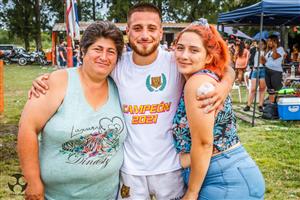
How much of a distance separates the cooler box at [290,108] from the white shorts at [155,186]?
22.9 ft

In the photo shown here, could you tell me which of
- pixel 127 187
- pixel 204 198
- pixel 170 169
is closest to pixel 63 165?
pixel 127 187

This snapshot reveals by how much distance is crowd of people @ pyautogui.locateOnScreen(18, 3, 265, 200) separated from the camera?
7.15 feet

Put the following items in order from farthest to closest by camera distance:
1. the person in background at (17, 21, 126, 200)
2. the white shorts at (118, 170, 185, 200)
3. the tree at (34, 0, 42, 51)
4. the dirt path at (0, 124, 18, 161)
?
1. the tree at (34, 0, 42, 51)
2. the dirt path at (0, 124, 18, 161)
3. the white shorts at (118, 170, 185, 200)
4. the person in background at (17, 21, 126, 200)

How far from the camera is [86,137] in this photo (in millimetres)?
2340

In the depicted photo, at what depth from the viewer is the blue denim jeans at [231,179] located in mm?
2170

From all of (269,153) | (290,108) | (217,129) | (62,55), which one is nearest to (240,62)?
(290,108)

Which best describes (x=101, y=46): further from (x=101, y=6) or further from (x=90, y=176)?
(x=101, y=6)

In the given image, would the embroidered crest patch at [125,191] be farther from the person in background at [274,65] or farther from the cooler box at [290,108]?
the person in background at [274,65]

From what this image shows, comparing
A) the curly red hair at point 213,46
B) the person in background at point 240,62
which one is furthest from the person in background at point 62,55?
the curly red hair at point 213,46

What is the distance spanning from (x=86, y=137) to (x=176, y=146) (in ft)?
1.76

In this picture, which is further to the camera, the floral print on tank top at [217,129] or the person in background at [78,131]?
the person in background at [78,131]

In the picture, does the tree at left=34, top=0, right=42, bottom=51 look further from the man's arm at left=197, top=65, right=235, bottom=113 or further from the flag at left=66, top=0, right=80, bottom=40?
the man's arm at left=197, top=65, right=235, bottom=113

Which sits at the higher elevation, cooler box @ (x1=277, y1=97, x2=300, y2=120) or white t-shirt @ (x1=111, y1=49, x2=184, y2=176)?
white t-shirt @ (x1=111, y1=49, x2=184, y2=176)

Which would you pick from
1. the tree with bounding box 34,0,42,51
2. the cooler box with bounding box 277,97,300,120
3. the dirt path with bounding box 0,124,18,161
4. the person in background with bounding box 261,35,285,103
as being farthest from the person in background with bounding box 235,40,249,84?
the tree with bounding box 34,0,42,51
